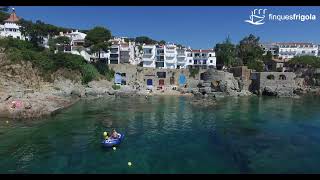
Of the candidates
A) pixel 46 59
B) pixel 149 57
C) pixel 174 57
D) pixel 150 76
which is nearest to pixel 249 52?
pixel 174 57

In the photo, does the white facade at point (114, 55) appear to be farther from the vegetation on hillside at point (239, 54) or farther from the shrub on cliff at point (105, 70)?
the vegetation on hillside at point (239, 54)

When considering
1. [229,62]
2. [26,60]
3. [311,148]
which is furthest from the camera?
[229,62]

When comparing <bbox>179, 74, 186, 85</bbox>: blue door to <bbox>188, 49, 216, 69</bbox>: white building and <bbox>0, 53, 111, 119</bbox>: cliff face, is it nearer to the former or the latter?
<bbox>188, 49, 216, 69</bbox>: white building

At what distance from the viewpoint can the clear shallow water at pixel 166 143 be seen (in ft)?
66.0

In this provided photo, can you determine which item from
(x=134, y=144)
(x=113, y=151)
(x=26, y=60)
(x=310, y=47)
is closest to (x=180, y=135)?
(x=134, y=144)

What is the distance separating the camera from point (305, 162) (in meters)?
21.3

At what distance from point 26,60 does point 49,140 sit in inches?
1377

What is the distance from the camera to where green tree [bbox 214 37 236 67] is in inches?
3633

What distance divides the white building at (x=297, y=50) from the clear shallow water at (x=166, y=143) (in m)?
81.1

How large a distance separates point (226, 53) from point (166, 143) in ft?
234

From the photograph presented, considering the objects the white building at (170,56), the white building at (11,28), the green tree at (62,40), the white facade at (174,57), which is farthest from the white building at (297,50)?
the white building at (11,28)
